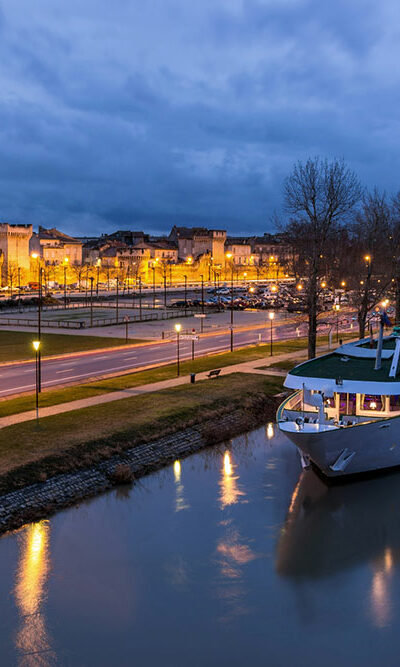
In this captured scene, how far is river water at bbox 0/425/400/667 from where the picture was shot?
14727 millimetres

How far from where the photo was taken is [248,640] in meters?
14.9

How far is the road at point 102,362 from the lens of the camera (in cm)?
3725

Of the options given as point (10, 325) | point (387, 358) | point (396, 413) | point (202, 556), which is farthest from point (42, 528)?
point (10, 325)

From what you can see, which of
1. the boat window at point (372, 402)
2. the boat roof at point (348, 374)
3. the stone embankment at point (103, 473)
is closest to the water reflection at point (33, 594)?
the stone embankment at point (103, 473)

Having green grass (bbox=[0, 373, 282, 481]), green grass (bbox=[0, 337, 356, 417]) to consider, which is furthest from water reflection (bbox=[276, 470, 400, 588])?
green grass (bbox=[0, 337, 356, 417])

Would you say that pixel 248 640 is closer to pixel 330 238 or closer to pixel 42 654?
pixel 42 654

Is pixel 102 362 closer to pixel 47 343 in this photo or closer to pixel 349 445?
pixel 47 343

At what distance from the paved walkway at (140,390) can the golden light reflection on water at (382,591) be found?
15081 mm

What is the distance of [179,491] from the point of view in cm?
2353

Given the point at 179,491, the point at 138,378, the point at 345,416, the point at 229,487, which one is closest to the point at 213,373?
the point at 138,378

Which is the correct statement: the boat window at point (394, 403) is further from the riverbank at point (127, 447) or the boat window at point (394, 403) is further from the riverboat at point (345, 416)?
the riverbank at point (127, 447)

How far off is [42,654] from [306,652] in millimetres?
5737

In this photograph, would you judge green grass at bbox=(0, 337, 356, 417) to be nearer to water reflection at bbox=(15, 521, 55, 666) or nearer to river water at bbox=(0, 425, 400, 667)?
river water at bbox=(0, 425, 400, 667)

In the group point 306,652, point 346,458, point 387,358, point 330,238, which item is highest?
point 330,238
